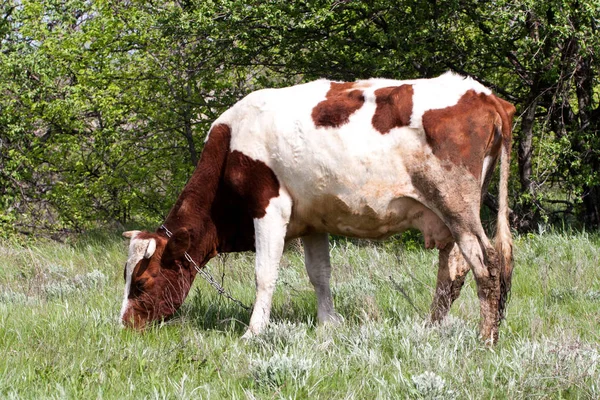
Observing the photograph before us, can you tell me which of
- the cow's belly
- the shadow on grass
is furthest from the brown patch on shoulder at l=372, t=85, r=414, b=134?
the shadow on grass

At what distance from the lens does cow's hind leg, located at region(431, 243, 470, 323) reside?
6.36 m

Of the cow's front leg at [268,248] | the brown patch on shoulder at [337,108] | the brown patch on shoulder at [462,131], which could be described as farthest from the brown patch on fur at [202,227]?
the brown patch on shoulder at [462,131]

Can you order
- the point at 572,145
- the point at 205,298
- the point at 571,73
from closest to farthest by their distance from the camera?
the point at 205,298, the point at 571,73, the point at 572,145

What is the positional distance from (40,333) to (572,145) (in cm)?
752

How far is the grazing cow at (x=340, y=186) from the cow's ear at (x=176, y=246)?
0.03 feet

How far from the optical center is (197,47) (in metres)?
11.6

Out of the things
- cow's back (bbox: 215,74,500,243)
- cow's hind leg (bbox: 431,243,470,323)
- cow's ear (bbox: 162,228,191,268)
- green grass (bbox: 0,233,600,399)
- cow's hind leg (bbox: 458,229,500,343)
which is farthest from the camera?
cow's ear (bbox: 162,228,191,268)

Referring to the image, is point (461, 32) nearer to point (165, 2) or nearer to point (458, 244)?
point (165, 2)

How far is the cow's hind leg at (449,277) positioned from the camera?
6.36m

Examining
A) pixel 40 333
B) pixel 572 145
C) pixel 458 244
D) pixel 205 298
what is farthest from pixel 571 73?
pixel 40 333

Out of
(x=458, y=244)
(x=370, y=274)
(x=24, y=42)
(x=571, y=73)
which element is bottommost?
(x=370, y=274)

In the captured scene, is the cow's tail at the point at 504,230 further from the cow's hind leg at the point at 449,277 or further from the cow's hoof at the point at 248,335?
the cow's hoof at the point at 248,335

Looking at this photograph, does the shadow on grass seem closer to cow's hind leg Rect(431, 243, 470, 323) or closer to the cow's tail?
cow's hind leg Rect(431, 243, 470, 323)

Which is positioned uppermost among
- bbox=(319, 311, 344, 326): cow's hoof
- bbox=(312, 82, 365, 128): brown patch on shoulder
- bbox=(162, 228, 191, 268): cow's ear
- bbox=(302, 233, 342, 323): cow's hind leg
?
bbox=(312, 82, 365, 128): brown patch on shoulder
